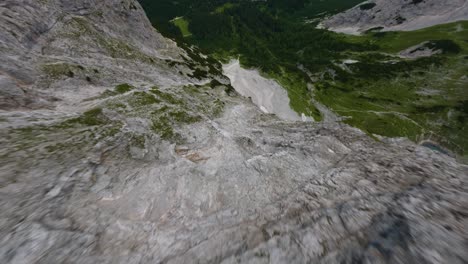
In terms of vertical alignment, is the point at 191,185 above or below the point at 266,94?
above

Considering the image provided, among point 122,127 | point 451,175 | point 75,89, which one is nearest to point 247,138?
point 122,127

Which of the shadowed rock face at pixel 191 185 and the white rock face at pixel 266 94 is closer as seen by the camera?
the shadowed rock face at pixel 191 185

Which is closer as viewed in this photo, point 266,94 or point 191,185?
point 191,185

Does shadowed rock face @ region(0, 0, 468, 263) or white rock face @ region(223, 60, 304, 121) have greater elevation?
shadowed rock face @ region(0, 0, 468, 263)

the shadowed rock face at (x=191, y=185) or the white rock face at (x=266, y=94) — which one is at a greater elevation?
the shadowed rock face at (x=191, y=185)
